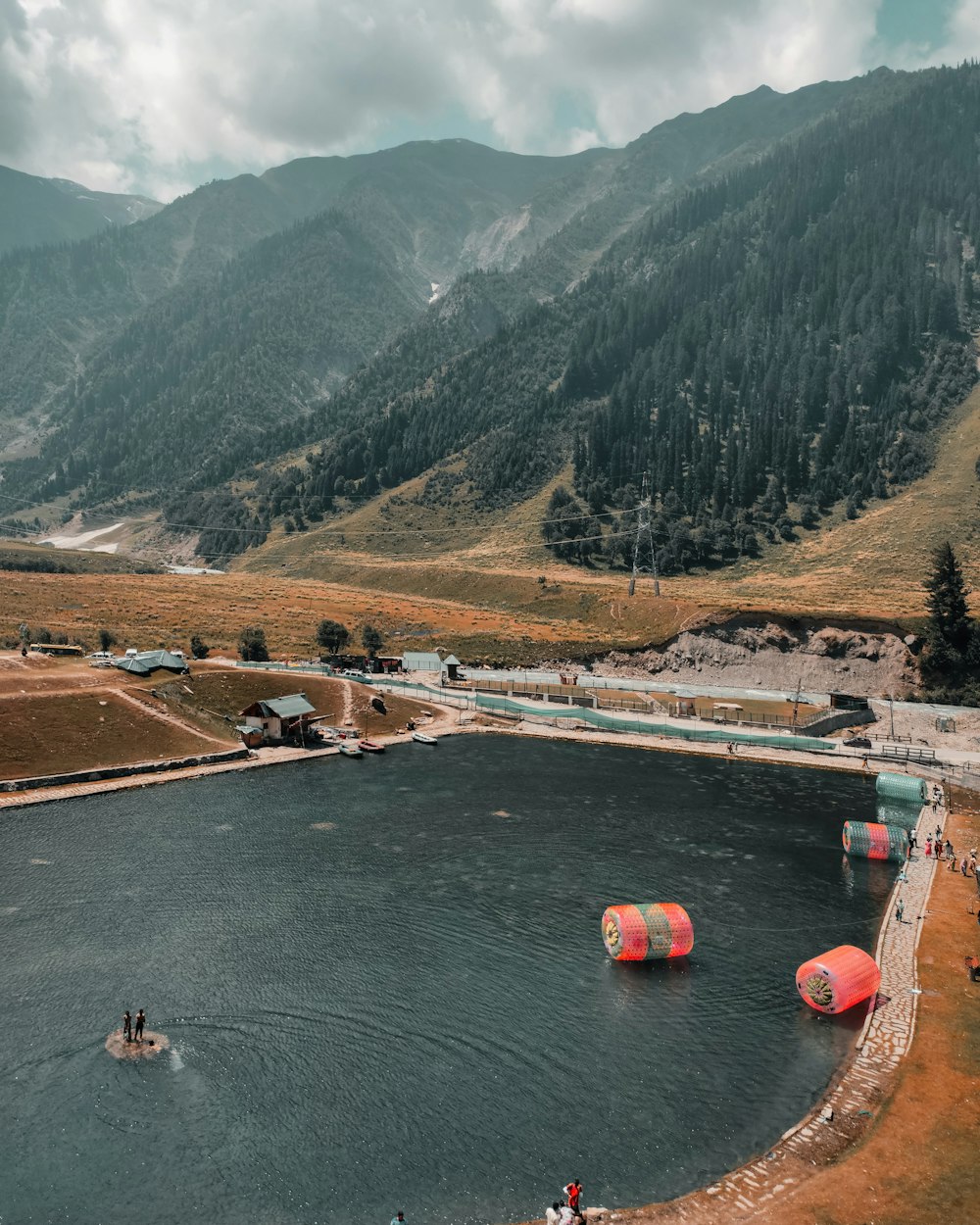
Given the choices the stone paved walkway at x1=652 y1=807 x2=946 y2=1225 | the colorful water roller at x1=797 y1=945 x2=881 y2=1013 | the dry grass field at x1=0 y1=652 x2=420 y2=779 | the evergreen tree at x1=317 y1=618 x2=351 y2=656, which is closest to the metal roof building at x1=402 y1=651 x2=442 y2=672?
the evergreen tree at x1=317 y1=618 x2=351 y2=656

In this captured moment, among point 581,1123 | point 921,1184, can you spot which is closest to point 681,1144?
point 581,1123

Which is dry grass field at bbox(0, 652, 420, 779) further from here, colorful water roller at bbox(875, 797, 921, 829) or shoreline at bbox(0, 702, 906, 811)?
colorful water roller at bbox(875, 797, 921, 829)

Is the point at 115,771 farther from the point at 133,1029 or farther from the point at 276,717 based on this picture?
the point at 133,1029

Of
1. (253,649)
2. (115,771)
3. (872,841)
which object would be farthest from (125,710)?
(872,841)

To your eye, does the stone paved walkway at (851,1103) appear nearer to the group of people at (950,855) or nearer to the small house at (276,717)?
the group of people at (950,855)

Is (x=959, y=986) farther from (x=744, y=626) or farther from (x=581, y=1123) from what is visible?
(x=744, y=626)

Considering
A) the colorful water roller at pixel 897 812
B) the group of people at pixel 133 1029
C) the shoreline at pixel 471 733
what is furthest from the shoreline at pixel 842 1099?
the group of people at pixel 133 1029

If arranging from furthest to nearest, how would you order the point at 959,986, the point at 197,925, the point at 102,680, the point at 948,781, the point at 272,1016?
the point at 102,680 → the point at 948,781 → the point at 197,925 → the point at 959,986 → the point at 272,1016
